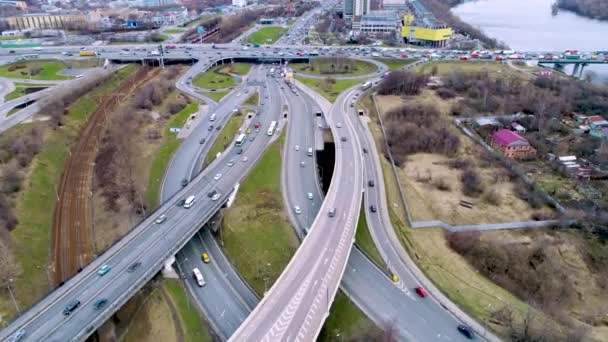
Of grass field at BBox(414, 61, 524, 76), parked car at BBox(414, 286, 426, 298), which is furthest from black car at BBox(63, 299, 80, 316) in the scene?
grass field at BBox(414, 61, 524, 76)

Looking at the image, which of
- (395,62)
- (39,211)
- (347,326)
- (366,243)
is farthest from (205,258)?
(395,62)

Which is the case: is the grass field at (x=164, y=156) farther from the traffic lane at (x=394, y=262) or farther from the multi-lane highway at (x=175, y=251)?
the traffic lane at (x=394, y=262)

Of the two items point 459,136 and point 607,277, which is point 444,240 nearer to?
point 607,277

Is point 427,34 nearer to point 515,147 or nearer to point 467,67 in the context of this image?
point 467,67

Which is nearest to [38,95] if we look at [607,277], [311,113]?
[311,113]

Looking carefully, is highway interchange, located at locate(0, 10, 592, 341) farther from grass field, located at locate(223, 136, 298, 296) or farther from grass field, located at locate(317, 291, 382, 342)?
grass field, located at locate(223, 136, 298, 296)
